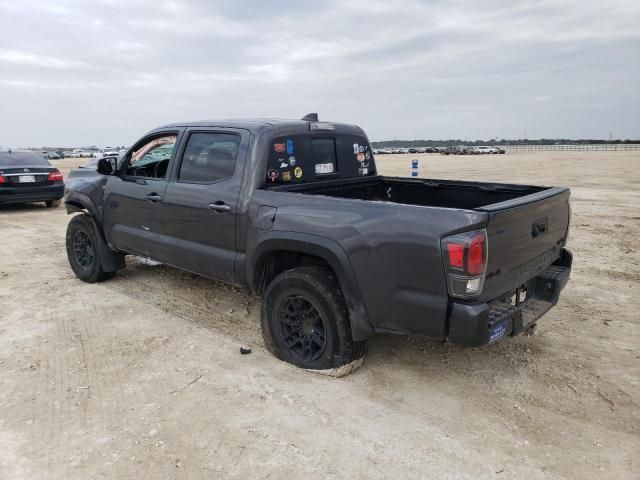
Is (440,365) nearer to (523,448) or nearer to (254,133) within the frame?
(523,448)

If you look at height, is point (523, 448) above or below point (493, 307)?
below

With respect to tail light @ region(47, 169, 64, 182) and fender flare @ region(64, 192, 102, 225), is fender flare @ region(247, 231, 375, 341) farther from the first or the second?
tail light @ region(47, 169, 64, 182)

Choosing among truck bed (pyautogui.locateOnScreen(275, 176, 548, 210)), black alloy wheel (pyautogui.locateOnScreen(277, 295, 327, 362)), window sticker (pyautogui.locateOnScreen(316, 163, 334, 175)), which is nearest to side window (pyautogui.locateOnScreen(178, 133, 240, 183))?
truck bed (pyautogui.locateOnScreen(275, 176, 548, 210))

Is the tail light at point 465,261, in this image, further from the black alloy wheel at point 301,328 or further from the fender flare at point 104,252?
the fender flare at point 104,252

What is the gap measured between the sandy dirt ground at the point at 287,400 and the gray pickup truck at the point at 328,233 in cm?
48

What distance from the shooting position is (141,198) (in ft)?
16.5

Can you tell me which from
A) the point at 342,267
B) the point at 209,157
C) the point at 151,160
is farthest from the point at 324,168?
the point at 151,160

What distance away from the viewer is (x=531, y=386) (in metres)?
3.55

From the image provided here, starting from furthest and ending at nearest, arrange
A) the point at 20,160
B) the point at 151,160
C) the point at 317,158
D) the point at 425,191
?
the point at 20,160
the point at 151,160
the point at 425,191
the point at 317,158

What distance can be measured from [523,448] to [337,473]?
108cm

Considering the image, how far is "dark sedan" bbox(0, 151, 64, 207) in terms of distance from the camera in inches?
453

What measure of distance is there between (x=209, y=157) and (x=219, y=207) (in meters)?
0.53

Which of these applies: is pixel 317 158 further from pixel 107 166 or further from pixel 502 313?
pixel 107 166

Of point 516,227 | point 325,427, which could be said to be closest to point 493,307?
point 516,227
